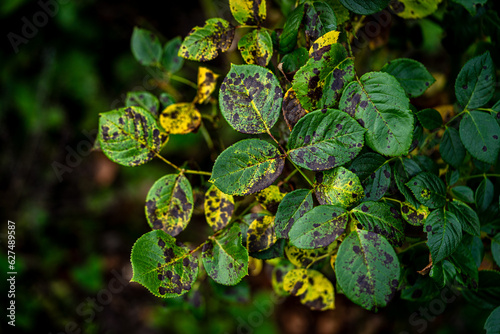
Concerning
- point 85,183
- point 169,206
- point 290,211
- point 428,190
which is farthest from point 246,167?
point 85,183

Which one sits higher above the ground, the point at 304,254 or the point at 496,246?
the point at 304,254

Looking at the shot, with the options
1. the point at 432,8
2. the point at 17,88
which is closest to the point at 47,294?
the point at 17,88

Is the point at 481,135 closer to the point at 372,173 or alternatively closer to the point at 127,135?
the point at 372,173

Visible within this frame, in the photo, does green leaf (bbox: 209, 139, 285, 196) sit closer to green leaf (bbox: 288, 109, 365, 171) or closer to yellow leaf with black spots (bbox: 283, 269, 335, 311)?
green leaf (bbox: 288, 109, 365, 171)

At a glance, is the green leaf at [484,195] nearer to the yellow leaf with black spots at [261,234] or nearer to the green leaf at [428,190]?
the green leaf at [428,190]

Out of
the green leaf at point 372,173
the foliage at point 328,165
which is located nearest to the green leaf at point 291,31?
the foliage at point 328,165

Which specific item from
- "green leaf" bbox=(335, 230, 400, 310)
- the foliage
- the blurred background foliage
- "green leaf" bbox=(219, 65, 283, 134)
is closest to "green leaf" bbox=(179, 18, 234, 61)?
the foliage

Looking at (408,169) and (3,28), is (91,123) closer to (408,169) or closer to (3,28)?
(3,28)
